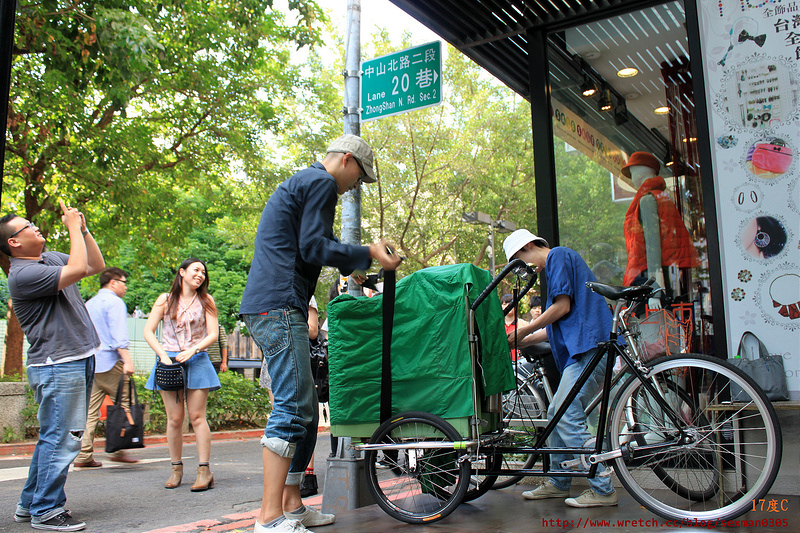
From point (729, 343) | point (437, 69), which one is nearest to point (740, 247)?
point (729, 343)

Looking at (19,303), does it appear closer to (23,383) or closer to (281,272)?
(281,272)

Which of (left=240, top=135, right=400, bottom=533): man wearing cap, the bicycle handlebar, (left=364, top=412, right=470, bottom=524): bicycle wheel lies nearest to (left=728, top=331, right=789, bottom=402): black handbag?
the bicycle handlebar

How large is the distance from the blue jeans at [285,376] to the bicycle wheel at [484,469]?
1007 millimetres

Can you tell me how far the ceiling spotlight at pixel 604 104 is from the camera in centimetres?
654

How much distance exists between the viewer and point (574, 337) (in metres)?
4.00

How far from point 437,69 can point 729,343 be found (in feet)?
11.4

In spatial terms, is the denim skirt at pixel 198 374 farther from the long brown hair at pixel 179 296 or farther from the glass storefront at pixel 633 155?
the glass storefront at pixel 633 155

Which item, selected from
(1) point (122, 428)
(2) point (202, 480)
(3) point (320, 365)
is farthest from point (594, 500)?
(1) point (122, 428)

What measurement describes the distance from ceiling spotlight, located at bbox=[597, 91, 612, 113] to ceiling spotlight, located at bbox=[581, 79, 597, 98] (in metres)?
0.12

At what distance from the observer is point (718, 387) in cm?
324

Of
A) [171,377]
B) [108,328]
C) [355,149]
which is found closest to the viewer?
[355,149]

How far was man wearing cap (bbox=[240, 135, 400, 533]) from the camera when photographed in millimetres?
3285

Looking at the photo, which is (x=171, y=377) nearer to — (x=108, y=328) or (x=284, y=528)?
(x=108, y=328)

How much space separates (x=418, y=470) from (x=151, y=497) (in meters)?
2.70
